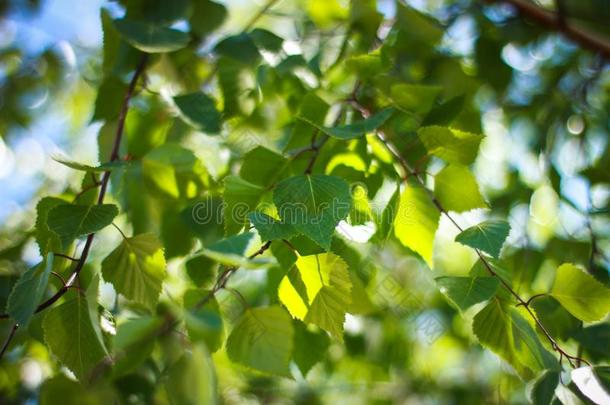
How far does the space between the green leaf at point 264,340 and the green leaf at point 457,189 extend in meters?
0.22

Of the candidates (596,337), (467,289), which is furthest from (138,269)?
(596,337)

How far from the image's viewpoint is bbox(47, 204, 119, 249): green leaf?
0.50 m

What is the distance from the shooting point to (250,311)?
0.48 m

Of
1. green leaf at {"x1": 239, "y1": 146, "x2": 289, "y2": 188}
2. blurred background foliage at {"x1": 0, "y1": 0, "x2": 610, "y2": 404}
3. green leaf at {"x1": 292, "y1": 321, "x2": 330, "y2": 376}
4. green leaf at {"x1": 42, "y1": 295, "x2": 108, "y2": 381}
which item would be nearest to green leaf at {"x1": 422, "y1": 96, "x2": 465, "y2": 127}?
blurred background foliage at {"x1": 0, "y1": 0, "x2": 610, "y2": 404}

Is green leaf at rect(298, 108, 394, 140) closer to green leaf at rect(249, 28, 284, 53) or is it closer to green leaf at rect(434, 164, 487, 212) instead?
green leaf at rect(434, 164, 487, 212)

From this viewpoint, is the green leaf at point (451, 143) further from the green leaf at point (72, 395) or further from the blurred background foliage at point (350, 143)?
the green leaf at point (72, 395)

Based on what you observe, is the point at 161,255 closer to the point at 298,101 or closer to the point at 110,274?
the point at 110,274

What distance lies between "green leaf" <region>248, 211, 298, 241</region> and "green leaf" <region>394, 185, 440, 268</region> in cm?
15

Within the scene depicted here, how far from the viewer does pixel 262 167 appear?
610mm

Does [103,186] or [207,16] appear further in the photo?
[207,16]

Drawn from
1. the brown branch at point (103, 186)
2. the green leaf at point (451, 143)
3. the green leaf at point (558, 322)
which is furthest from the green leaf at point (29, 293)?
the green leaf at point (558, 322)

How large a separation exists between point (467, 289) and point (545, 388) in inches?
3.9

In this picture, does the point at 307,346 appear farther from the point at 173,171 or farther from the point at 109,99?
the point at 109,99

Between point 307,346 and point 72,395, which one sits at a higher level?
point 72,395
